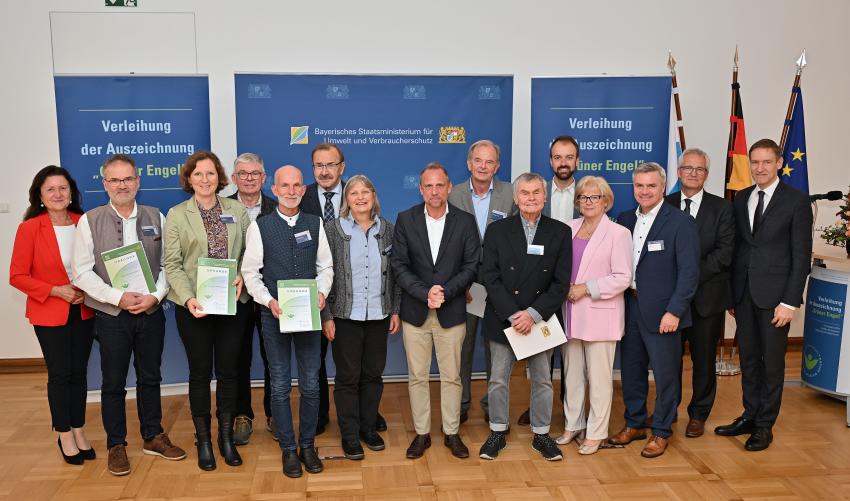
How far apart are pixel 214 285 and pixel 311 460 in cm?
107

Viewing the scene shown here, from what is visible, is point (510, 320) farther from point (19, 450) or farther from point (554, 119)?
point (19, 450)

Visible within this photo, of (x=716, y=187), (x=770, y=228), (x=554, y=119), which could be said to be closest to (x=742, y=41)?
(x=716, y=187)

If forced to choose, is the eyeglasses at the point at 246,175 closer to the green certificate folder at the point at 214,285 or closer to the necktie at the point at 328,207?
the necktie at the point at 328,207

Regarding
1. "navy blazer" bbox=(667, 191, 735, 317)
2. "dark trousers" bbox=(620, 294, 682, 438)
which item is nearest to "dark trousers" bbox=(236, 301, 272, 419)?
"dark trousers" bbox=(620, 294, 682, 438)

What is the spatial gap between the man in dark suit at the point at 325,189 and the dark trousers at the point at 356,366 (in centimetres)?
31

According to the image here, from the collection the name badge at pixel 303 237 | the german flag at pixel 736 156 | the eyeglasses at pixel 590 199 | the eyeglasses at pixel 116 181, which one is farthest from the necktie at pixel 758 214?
the eyeglasses at pixel 116 181

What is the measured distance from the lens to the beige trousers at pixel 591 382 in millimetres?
3789

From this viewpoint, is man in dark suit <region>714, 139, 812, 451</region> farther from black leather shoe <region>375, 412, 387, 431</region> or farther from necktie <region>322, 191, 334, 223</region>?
necktie <region>322, 191, 334, 223</region>

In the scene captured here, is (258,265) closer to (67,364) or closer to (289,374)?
(289,374)

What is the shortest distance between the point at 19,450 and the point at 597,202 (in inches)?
142

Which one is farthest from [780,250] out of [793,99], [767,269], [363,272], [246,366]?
[246,366]

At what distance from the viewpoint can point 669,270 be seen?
371cm

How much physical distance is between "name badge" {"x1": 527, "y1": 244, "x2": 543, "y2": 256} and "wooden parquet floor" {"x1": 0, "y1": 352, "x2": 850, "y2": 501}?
1158mm

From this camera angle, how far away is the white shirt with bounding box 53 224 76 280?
3.59 meters
